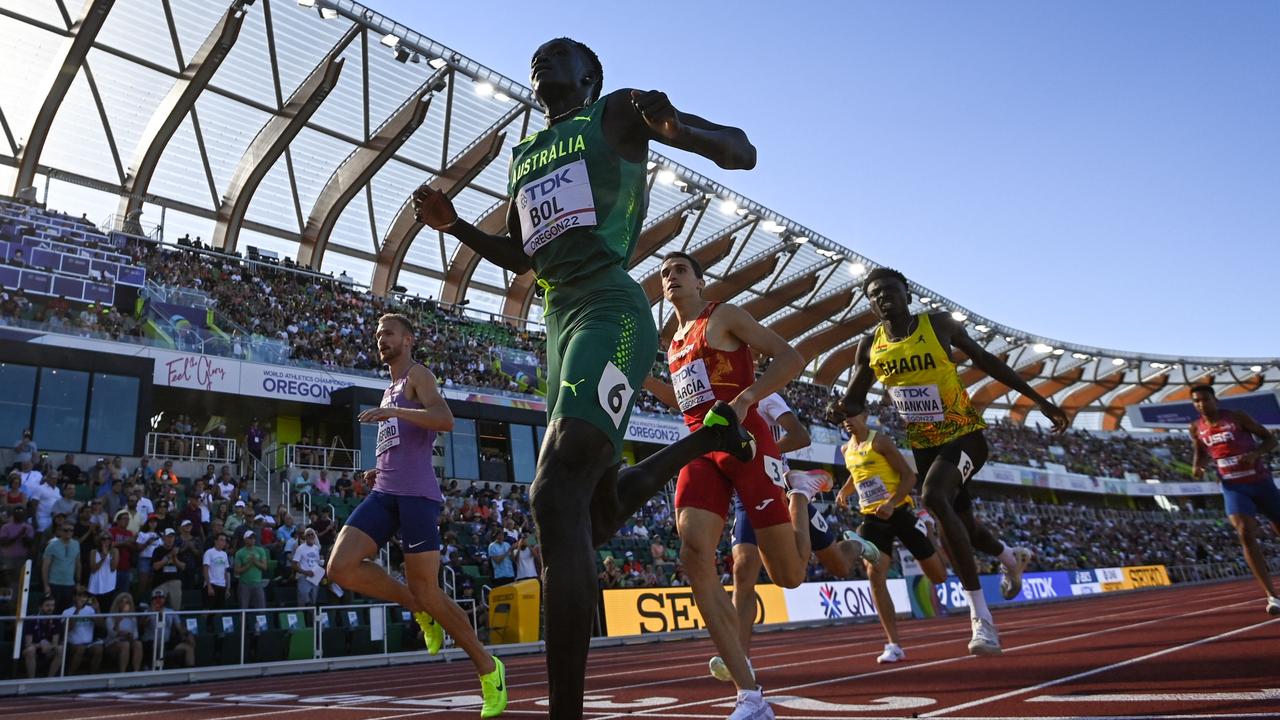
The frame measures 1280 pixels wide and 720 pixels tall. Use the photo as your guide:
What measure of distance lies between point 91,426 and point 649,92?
60.4ft

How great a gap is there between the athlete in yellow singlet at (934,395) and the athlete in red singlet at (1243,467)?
2593 mm

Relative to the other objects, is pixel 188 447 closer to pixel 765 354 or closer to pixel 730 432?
pixel 765 354

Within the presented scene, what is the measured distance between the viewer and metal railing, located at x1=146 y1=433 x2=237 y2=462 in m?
17.8

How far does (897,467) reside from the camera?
7.75m

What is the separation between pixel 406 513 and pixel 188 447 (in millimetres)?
15142

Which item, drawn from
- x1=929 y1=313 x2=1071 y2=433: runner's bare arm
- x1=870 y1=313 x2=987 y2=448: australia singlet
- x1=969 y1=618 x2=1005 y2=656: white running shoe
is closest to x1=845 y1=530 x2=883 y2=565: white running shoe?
x1=870 y1=313 x2=987 y2=448: australia singlet

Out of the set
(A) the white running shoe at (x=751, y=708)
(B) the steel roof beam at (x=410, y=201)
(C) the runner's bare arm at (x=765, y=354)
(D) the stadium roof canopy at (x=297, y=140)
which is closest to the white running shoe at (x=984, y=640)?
(C) the runner's bare arm at (x=765, y=354)

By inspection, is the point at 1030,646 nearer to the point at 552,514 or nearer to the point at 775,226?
the point at 552,514

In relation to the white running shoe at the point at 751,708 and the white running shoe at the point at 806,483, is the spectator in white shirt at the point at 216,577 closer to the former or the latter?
the white running shoe at the point at 806,483

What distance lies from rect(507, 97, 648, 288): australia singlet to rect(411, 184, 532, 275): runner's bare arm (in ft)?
0.81

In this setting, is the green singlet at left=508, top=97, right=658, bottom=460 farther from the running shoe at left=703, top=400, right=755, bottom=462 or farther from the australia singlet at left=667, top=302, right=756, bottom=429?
the australia singlet at left=667, top=302, right=756, bottom=429

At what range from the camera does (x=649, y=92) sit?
7.70ft

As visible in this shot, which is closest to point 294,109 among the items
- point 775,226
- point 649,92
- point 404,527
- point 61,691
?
point 775,226

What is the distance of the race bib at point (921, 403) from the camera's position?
5.89 m
